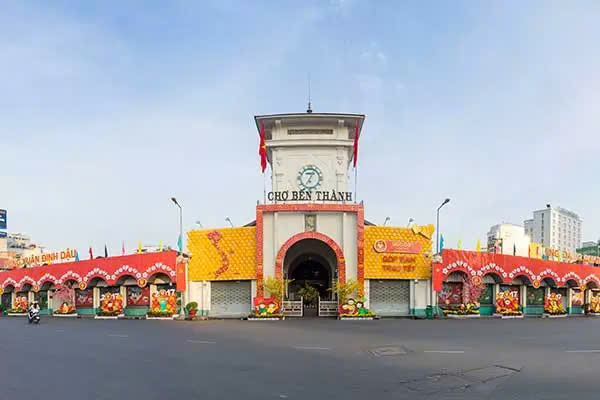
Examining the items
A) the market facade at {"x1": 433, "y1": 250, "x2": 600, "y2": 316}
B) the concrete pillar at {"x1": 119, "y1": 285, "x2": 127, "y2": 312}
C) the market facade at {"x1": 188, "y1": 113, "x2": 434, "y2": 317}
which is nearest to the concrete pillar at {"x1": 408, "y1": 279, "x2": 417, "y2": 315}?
the market facade at {"x1": 188, "y1": 113, "x2": 434, "y2": 317}

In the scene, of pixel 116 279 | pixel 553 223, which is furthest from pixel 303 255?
pixel 553 223

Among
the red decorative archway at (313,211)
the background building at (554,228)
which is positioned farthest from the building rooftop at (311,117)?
the background building at (554,228)

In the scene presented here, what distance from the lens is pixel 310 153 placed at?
40219mm

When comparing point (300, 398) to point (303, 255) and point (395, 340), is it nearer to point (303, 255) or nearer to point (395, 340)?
point (395, 340)

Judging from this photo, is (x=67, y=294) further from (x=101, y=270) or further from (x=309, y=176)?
(x=309, y=176)

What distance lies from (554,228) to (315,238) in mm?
148659

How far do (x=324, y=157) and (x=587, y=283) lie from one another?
2985 centimetres

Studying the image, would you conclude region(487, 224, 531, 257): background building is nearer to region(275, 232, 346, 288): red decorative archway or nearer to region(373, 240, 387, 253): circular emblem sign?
region(373, 240, 387, 253): circular emblem sign

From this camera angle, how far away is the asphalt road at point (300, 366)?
10.8 m

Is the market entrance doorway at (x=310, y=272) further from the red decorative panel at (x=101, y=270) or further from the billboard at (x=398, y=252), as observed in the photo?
the red decorative panel at (x=101, y=270)

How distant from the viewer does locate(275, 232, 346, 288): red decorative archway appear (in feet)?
115

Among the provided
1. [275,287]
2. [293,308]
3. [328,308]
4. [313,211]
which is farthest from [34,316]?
[313,211]

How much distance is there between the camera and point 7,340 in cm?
2147

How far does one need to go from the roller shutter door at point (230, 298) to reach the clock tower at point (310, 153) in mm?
8097
